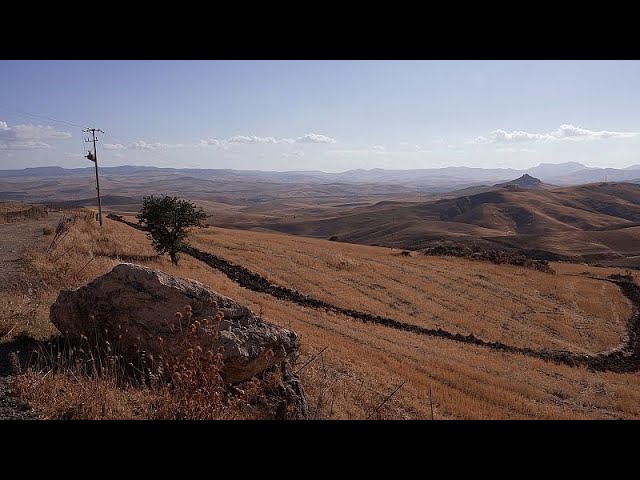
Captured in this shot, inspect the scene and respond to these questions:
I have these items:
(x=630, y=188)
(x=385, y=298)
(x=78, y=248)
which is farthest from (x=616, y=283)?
(x=630, y=188)

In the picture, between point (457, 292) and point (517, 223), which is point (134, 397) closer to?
point (457, 292)

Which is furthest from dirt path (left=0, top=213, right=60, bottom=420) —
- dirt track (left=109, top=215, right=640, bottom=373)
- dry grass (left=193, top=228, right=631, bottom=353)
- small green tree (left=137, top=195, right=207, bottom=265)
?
dry grass (left=193, top=228, right=631, bottom=353)

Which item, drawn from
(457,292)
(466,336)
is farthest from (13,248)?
(457,292)

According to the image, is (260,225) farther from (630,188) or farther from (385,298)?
(630,188)

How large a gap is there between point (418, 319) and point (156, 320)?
21364 millimetres

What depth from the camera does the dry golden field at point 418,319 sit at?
1095 cm

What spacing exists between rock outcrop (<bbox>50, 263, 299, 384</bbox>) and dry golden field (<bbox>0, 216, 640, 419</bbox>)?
2.68ft

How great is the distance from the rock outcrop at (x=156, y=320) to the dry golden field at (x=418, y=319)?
82cm

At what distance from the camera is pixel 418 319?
26.1 meters

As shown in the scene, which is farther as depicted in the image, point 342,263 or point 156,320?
point 342,263
